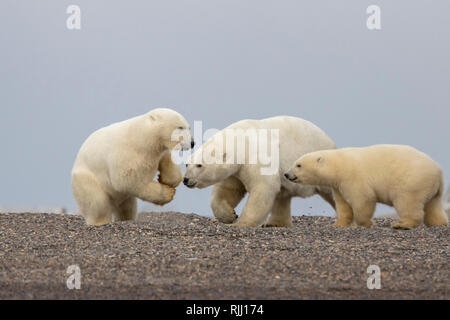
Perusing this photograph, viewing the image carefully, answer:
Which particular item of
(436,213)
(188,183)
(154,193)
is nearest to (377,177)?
(436,213)

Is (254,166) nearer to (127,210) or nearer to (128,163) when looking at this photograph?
(128,163)

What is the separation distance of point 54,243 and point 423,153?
4.89 meters

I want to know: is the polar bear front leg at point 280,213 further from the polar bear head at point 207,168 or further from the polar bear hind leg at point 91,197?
the polar bear hind leg at point 91,197

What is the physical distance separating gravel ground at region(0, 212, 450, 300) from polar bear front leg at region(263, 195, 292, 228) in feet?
3.46

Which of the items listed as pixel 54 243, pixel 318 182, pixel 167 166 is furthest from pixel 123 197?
pixel 318 182

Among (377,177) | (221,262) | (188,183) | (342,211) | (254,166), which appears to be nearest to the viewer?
(221,262)

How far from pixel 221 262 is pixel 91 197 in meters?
2.74

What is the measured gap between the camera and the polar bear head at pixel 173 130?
821cm

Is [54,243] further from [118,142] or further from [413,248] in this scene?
[413,248]

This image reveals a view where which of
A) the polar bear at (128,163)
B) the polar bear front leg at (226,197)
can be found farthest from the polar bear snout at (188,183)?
the polar bear front leg at (226,197)

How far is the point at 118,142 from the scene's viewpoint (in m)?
8.59

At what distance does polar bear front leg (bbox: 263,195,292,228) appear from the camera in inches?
392

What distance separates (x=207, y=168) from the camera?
847cm

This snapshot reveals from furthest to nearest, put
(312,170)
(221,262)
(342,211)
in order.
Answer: (342,211), (312,170), (221,262)
